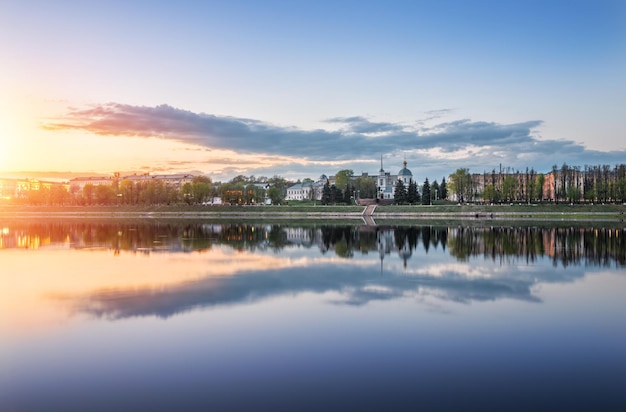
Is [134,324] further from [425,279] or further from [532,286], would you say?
[532,286]

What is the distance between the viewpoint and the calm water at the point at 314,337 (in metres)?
7.50

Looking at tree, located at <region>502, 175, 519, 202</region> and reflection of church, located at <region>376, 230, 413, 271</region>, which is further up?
tree, located at <region>502, 175, 519, 202</region>

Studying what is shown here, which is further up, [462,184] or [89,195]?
[462,184]

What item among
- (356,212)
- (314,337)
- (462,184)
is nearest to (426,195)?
(462,184)

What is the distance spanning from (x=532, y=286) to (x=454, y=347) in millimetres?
7664

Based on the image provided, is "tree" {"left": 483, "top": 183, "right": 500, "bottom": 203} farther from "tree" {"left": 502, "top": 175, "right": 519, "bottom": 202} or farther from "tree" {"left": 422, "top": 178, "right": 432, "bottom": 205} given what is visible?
"tree" {"left": 422, "top": 178, "right": 432, "bottom": 205}

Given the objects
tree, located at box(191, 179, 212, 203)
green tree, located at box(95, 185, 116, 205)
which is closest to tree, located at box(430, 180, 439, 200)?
tree, located at box(191, 179, 212, 203)

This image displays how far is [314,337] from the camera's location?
10430mm

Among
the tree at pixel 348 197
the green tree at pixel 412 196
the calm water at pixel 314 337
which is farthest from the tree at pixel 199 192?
the calm water at pixel 314 337

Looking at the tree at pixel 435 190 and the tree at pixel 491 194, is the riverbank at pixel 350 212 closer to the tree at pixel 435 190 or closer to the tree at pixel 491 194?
the tree at pixel 491 194

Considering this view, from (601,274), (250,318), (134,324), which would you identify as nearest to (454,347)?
(250,318)

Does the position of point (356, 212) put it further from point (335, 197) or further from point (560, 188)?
point (560, 188)

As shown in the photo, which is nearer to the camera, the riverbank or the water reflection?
the water reflection

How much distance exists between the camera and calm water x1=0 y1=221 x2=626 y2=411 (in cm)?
750
